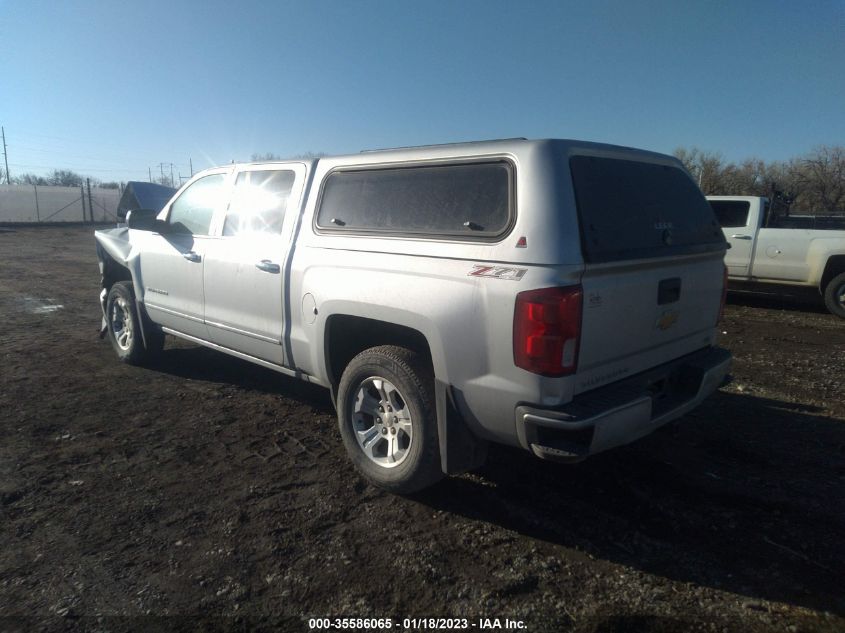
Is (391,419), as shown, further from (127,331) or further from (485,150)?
(127,331)

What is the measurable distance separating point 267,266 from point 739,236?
8.99m

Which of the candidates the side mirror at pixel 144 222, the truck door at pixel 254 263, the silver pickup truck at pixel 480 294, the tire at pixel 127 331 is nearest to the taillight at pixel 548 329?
the silver pickup truck at pixel 480 294

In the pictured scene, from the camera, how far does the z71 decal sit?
9.62 ft

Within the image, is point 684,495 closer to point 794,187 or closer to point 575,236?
point 575,236

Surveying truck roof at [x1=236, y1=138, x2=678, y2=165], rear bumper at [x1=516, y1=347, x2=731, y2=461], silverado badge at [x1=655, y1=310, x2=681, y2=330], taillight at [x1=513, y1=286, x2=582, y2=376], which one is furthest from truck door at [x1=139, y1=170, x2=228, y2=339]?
silverado badge at [x1=655, y1=310, x2=681, y2=330]

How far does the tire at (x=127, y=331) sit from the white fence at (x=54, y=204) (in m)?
35.0

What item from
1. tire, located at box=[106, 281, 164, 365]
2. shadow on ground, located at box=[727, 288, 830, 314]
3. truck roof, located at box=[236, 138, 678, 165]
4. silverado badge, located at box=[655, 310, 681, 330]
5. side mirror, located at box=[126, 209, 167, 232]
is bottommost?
shadow on ground, located at box=[727, 288, 830, 314]

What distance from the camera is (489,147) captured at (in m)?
3.35

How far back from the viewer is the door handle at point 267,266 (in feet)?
14.4

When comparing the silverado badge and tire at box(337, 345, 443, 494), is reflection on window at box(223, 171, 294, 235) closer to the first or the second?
tire at box(337, 345, 443, 494)

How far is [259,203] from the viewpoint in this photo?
4.76 metres

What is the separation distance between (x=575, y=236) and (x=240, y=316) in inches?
115

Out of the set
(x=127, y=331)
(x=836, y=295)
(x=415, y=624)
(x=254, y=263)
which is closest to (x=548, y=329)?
(x=415, y=624)

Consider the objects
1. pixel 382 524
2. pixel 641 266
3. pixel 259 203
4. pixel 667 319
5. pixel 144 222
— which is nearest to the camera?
pixel 641 266
